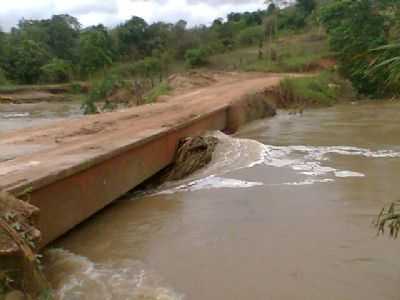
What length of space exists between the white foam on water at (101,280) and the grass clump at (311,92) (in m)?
16.6

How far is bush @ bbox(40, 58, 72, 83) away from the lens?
50.2 metres

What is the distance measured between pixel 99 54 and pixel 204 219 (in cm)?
4711

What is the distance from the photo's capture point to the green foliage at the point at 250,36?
53.8m

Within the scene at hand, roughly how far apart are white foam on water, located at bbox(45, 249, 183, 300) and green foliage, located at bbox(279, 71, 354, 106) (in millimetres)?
16887

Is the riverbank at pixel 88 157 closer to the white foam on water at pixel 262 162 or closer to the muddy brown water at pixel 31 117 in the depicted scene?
the white foam on water at pixel 262 162

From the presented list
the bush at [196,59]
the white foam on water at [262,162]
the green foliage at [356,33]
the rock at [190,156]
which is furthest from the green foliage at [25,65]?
the rock at [190,156]

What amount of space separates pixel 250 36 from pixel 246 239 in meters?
50.7

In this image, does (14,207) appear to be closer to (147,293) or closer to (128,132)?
(147,293)

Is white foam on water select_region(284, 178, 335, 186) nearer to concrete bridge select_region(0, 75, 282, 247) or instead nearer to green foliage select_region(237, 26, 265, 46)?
concrete bridge select_region(0, 75, 282, 247)

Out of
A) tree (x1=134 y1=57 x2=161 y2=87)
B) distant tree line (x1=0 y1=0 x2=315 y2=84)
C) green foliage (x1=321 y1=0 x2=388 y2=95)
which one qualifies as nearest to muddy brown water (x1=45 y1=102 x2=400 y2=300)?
green foliage (x1=321 y1=0 x2=388 y2=95)

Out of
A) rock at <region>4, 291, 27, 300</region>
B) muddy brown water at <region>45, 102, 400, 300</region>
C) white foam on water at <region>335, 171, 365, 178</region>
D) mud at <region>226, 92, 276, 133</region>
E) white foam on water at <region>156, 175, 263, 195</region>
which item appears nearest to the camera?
rock at <region>4, 291, 27, 300</region>

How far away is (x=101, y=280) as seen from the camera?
4.50 m

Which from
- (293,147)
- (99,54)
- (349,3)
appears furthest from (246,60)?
(293,147)

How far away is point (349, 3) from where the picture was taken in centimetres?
2542
